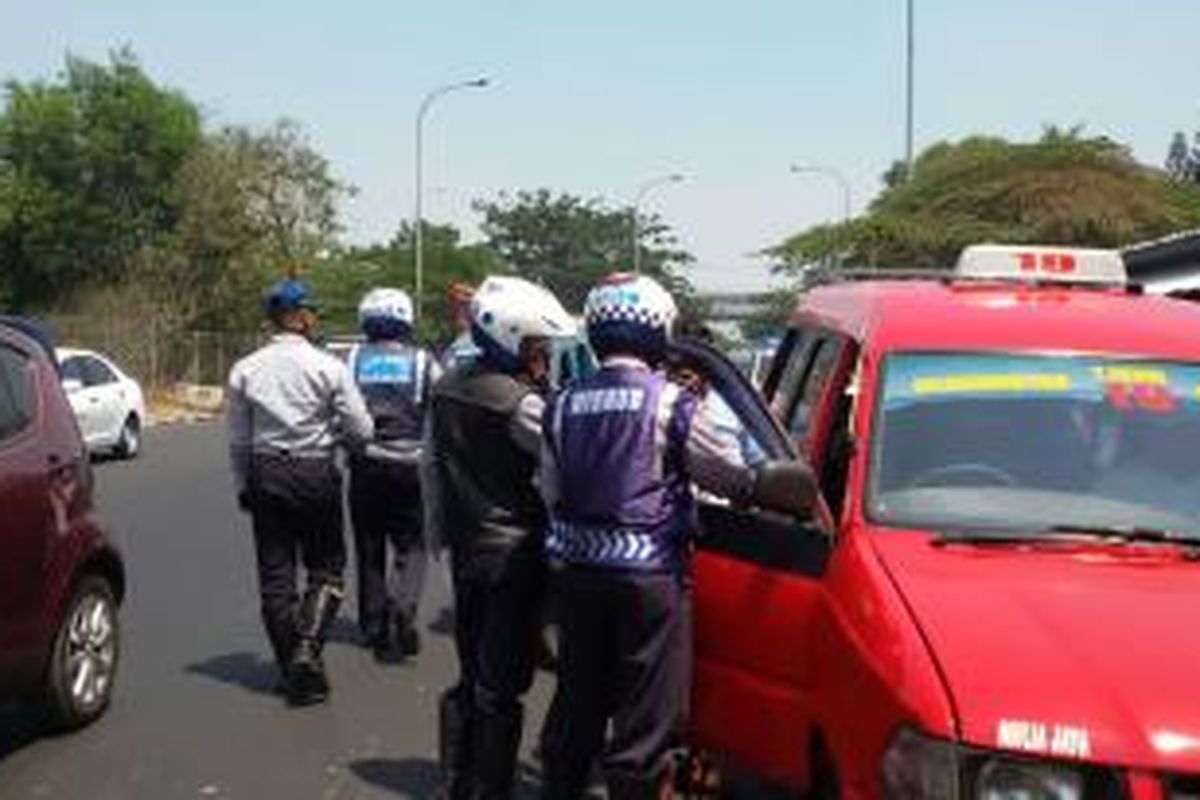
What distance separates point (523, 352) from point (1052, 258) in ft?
6.19

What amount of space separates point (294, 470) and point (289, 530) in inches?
12.1

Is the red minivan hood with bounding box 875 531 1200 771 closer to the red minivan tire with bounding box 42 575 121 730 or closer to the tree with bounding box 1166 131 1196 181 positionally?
the red minivan tire with bounding box 42 575 121 730

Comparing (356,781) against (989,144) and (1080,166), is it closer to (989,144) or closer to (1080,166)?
(1080,166)

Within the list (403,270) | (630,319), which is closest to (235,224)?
(403,270)

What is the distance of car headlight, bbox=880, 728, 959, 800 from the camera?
4676mm

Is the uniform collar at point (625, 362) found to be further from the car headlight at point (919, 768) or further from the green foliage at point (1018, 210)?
the green foliage at point (1018, 210)

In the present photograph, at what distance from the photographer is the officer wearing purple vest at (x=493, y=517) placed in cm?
709

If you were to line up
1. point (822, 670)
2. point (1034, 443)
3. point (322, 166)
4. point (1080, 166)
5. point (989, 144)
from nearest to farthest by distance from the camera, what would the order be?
→ point (822, 670) → point (1034, 443) → point (1080, 166) → point (989, 144) → point (322, 166)

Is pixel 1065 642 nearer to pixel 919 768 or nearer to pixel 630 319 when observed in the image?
pixel 919 768

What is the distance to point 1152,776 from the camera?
14.9ft

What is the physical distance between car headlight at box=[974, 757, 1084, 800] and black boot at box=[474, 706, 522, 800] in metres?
2.63

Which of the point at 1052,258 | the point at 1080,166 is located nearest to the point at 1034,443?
the point at 1052,258

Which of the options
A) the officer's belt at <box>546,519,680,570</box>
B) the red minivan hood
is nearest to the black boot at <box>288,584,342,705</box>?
the officer's belt at <box>546,519,680,570</box>

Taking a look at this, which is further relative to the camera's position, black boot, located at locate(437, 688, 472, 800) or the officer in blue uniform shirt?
the officer in blue uniform shirt
